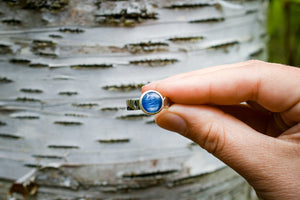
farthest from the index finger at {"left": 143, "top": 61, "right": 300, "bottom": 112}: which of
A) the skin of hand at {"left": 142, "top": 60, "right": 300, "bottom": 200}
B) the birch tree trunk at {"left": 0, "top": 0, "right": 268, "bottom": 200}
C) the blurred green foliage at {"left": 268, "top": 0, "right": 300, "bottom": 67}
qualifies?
the blurred green foliage at {"left": 268, "top": 0, "right": 300, "bottom": 67}

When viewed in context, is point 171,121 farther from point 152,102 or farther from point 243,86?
point 243,86

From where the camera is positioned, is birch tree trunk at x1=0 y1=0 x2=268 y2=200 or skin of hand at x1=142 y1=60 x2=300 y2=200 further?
birch tree trunk at x1=0 y1=0 x2=268 y2=200

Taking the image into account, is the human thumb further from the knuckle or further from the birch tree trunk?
the birch tree trunk

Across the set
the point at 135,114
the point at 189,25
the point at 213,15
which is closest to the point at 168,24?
the point at 189,25

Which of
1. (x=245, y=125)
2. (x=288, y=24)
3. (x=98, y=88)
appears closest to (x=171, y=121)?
(x=245, y=125)

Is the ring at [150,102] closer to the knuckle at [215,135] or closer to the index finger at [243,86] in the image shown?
the index finger at [243,86]

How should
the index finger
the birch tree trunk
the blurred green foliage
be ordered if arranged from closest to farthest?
the index finger, the birch tree trunk, the blurred green foliage
